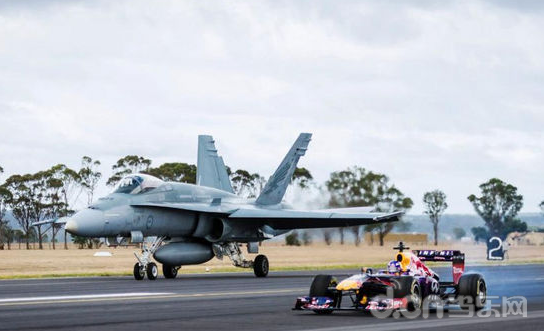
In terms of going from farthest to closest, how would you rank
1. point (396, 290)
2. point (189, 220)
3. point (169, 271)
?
point (189, 220), point (169, 271), point (396, 290)

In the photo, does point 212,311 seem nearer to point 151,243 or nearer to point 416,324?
point 416,324

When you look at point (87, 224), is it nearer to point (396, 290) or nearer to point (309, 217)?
point (309, 217)

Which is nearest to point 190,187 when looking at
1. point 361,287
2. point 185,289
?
point 185,289

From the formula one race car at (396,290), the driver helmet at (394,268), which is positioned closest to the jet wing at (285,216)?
the formula one race car at (396,290)

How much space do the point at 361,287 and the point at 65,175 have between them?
303 ft

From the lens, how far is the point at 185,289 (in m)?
25.2

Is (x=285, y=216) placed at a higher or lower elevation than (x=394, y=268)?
higher

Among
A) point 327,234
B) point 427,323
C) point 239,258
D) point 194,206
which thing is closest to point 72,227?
point 194,206

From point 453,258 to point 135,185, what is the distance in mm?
16233

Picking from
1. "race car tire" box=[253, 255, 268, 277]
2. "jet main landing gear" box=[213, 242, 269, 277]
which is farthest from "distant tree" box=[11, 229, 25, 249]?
"race car tire" box=[253, 255, 268, 277]

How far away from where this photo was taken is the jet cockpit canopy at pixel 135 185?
3198 centimetres

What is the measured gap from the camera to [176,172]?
345 feet

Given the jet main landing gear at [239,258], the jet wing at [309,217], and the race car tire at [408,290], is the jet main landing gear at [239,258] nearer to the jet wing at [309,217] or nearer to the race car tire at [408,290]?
the jet wing at [309,217]

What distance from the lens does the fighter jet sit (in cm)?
3092
